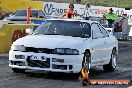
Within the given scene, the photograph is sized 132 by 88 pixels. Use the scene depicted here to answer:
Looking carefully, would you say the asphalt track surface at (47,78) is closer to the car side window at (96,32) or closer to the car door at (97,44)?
the car door at (97,44)

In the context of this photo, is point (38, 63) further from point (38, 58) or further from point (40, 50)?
point (40, 50)

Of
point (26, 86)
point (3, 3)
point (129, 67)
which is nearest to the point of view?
point (26, 86)

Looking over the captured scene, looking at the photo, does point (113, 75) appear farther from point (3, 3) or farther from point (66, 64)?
point (3, 3)

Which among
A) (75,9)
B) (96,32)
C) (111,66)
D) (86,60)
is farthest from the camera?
(75,9)

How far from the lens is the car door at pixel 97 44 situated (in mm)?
11641

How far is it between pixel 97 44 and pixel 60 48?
1680 millimetres

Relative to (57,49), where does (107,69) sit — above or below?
below

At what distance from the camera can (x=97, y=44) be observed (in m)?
11.8

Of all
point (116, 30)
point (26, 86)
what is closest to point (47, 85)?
point (26, 86)

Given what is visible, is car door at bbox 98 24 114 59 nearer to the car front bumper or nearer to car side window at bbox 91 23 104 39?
car side window at bbox 91 23 104 39

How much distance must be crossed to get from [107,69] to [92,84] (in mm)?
3515

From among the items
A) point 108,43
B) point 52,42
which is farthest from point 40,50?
point 108,43

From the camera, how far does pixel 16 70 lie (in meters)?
11.1

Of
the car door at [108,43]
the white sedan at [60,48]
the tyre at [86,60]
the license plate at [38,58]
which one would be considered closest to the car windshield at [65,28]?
the white sedan at [60,48]
